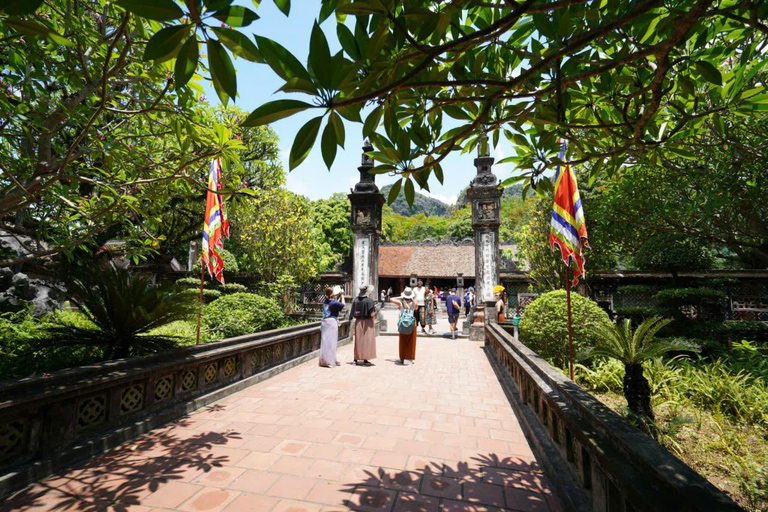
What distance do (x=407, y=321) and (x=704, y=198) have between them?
682 centimetres

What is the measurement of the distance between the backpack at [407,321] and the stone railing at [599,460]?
341 centimetres

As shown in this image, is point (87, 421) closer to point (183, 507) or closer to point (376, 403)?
point (183, 507)

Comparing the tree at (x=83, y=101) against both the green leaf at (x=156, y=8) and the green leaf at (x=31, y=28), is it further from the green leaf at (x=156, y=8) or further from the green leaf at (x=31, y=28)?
the green leaf at (x=156, y=8)

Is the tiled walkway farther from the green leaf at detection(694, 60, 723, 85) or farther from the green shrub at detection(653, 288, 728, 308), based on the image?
the green shrub at detection(653, 288, 728, 308)

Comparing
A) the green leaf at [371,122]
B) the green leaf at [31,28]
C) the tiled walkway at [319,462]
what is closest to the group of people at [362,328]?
the tiled walkway at [319,462]

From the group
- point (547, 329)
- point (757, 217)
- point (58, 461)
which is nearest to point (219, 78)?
point (58, 461)

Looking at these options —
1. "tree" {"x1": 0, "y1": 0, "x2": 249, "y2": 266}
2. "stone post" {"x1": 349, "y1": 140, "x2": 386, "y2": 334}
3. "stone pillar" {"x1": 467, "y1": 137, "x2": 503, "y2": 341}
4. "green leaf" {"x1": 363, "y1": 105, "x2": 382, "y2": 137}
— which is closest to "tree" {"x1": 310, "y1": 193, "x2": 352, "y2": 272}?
"stone post" {"x1": 349, "y1": 140, "x2": 386, "y2": 334}

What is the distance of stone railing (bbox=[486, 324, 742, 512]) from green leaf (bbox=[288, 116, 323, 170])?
1920 millimetres

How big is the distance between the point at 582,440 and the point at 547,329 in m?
5.01

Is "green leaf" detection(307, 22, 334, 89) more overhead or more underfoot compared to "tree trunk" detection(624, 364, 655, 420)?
more overhead

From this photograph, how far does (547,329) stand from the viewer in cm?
707

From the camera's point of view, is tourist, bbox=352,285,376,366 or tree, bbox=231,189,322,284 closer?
tourist, bbox=352,285,376,366

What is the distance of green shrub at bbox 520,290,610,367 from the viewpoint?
267 inches

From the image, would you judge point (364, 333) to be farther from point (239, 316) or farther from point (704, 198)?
point (704, 198)
